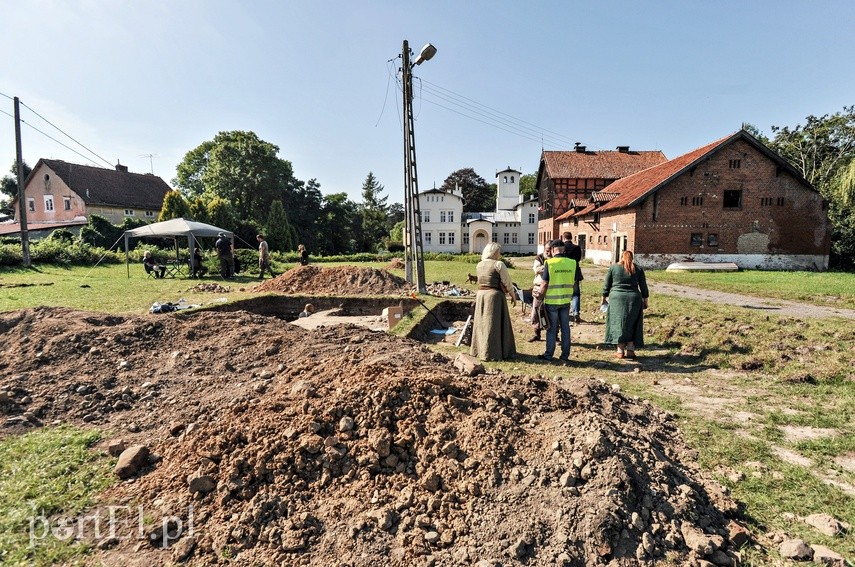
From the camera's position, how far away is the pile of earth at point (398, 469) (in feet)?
8.54

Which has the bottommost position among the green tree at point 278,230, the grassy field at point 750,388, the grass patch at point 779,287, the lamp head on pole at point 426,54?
the grassy field at point 750,388

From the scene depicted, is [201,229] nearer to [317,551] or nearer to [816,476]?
[317,551]

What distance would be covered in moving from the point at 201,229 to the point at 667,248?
82.2ft

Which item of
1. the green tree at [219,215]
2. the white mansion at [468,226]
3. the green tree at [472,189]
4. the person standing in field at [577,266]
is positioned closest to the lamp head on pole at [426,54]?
the person standing in field at [577,266]

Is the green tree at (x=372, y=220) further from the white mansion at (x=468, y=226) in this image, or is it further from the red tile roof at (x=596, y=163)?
the red tile roof at (x=596, y=163)

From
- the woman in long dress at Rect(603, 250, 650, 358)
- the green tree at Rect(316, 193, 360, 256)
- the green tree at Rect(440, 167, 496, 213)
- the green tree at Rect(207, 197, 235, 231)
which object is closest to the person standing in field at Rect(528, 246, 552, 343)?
the woman in long dress at Rect(603, 250, 650, 358)

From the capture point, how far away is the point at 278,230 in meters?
39.0

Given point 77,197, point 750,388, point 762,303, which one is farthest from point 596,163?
point 77,197

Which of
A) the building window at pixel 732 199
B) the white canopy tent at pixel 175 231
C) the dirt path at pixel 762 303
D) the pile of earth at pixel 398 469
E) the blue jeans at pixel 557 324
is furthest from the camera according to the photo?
the building window at pixel 732 199

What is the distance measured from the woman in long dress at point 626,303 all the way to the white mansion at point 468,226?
1637 inches

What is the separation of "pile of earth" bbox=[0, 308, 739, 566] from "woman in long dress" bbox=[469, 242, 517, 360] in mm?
1927

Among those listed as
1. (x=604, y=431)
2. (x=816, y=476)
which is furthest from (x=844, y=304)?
(x=604, y=431)

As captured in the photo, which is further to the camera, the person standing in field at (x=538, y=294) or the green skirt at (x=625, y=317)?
the person standing in field at (x=538, y=294)

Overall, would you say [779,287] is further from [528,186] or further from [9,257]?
[528,186]
